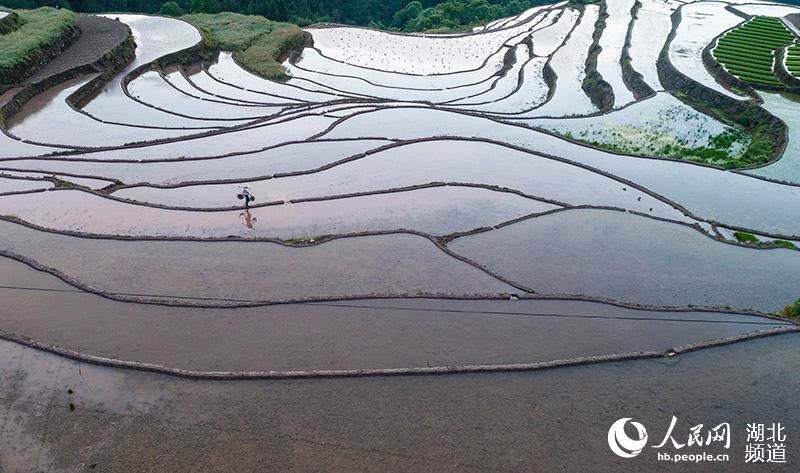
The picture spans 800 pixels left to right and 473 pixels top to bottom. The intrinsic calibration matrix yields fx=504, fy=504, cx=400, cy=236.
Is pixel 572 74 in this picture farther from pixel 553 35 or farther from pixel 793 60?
pixel 553 35

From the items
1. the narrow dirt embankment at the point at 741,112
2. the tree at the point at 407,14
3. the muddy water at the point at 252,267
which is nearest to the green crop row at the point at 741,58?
the narrow dirt embankment at the point at 741,112

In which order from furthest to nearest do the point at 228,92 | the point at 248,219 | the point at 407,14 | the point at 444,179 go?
1. the point at 407,14
2. the point at 228,92
3. the point at 444,179
4. the point at 248,219

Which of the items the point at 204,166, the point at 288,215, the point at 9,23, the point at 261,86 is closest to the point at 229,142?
the point at 204,166

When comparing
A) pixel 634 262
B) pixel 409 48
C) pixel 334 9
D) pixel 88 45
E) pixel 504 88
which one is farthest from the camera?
pixel 334 9

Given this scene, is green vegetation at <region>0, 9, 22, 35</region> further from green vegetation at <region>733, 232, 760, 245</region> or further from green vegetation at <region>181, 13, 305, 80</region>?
green vegetation at <region>733, 232, 760, 245</region>

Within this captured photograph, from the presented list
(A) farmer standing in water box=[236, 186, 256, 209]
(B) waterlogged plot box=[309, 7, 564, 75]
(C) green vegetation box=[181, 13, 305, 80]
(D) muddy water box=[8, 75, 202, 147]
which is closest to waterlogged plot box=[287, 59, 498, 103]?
(C) green vegetation box=[181, 13, 305, 80]

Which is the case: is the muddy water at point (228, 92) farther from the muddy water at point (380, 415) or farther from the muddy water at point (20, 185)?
the muddy water at point (380, 415)
